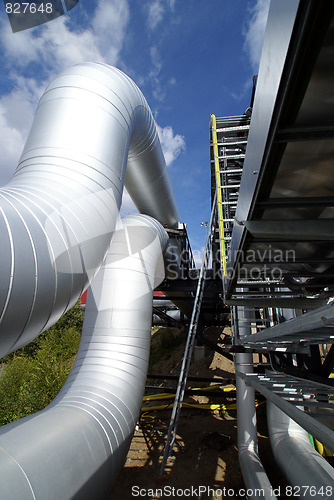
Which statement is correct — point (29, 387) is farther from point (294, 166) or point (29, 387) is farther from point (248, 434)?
point (294, 166)

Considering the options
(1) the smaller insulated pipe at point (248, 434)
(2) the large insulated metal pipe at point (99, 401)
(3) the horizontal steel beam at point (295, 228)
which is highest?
(3) the horizontal steel beam at point (295, 228)

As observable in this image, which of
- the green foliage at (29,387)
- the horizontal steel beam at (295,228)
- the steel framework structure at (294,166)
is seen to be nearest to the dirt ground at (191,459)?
the green foliage at (29,387)

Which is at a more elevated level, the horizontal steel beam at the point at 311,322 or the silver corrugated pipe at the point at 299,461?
the horizontal steel beam at the point at 311,322

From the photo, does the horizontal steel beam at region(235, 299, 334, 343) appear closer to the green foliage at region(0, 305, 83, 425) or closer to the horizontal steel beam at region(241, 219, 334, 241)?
the horizontal steel beam at region(241, 219, 334, 241)

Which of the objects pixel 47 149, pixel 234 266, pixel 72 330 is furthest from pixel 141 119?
pixel 72 330

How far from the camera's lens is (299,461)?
3.83 metres

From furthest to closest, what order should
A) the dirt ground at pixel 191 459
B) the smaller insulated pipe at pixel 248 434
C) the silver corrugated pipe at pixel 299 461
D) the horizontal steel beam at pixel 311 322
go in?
the dirt ground at pixel 191 459, the smaller insulated pipe at pixel 248 434, the silver corrugated pipe at pixel 299 461, the horizontal steel beam at pixel 311 322

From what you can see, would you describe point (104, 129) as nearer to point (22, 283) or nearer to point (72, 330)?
point (22, 283)

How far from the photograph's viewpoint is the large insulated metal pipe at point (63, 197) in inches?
55.8

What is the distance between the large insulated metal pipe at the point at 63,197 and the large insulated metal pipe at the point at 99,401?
3.37 feet

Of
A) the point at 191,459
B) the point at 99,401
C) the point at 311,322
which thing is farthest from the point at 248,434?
the point at 311,322

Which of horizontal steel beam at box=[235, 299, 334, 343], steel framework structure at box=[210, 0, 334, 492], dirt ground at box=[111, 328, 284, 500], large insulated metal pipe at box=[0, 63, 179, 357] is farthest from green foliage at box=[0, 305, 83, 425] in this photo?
horizontal steel beam at box=[235, 299, 334, 343]

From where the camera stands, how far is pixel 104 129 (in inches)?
102

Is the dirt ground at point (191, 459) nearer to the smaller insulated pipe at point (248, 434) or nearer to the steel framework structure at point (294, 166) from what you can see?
the smaller insulated pipe at point (248, 434)
